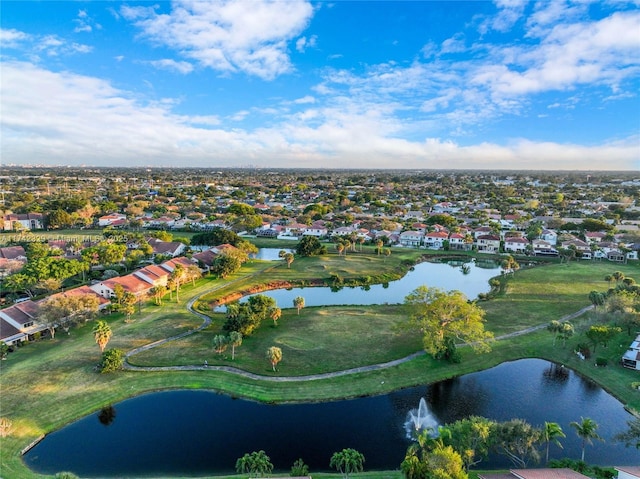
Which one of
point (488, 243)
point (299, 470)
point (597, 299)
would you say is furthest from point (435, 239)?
point (299, 470)

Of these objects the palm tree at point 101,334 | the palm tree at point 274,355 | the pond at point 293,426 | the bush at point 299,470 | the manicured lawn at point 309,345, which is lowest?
the pond at point 293,426

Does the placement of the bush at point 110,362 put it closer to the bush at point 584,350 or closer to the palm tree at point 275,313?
the palm tree at point 275,313

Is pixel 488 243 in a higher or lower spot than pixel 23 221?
lower

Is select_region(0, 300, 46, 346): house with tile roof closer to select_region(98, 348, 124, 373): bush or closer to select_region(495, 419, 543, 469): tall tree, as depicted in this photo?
select_region(98, 348, 124, 373): bush

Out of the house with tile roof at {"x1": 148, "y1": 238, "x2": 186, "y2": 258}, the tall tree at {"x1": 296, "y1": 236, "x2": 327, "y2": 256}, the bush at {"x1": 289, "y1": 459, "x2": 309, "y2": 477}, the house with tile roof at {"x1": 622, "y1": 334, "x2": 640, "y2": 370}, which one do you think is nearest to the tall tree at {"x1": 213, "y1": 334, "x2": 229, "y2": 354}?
the bush at {"x1": 289, "y1": 459, "x2": 309, "y2": 477}

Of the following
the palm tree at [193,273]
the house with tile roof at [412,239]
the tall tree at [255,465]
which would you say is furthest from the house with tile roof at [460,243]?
the tall tree at [255,465]

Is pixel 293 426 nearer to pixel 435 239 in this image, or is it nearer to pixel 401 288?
pixel 401 288
